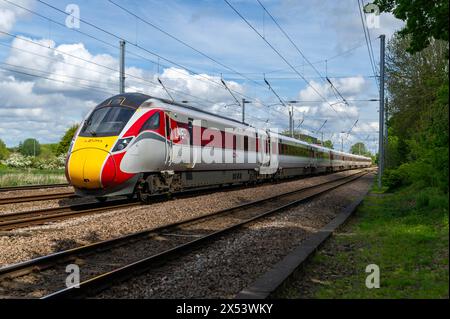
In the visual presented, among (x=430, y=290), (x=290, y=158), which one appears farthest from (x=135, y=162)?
(x=290, y=158)

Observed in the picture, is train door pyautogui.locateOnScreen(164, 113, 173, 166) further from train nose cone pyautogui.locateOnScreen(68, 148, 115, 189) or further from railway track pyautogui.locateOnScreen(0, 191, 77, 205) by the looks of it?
railway track pyautogui.locateOnScreen(0, 191, 77, 205)

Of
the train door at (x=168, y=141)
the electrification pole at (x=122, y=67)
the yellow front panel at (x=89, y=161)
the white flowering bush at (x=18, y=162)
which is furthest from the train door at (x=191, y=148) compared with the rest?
the white flowering bush at (x=18, y=162)

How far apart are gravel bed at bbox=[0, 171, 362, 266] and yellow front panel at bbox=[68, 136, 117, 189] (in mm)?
1095

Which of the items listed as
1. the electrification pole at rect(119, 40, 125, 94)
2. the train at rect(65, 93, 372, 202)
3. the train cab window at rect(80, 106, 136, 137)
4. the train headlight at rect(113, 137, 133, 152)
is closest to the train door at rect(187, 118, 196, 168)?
the train at rect(65, 93, 372, 202)

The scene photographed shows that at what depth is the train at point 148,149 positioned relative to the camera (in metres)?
13.1

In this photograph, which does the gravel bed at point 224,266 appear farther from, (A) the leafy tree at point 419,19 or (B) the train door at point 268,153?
(B) the train door at point 268,153

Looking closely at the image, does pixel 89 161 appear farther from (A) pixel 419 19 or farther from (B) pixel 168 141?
(A) pixel 419 19

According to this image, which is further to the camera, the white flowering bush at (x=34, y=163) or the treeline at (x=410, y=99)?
the white flowering bush at (x=34, y=163)

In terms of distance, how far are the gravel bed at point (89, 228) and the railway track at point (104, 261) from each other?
672 millimetres

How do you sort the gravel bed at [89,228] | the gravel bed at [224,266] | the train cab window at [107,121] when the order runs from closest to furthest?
the gravel bed at [224,266]
the gravel bed at [89,228]
the train cab window at [107,121]

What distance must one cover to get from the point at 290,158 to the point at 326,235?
80.0ft

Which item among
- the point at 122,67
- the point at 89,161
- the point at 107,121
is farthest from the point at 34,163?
the point at 89,161

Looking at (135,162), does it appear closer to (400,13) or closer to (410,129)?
(400,13)

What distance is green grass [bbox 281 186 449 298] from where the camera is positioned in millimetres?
5523
